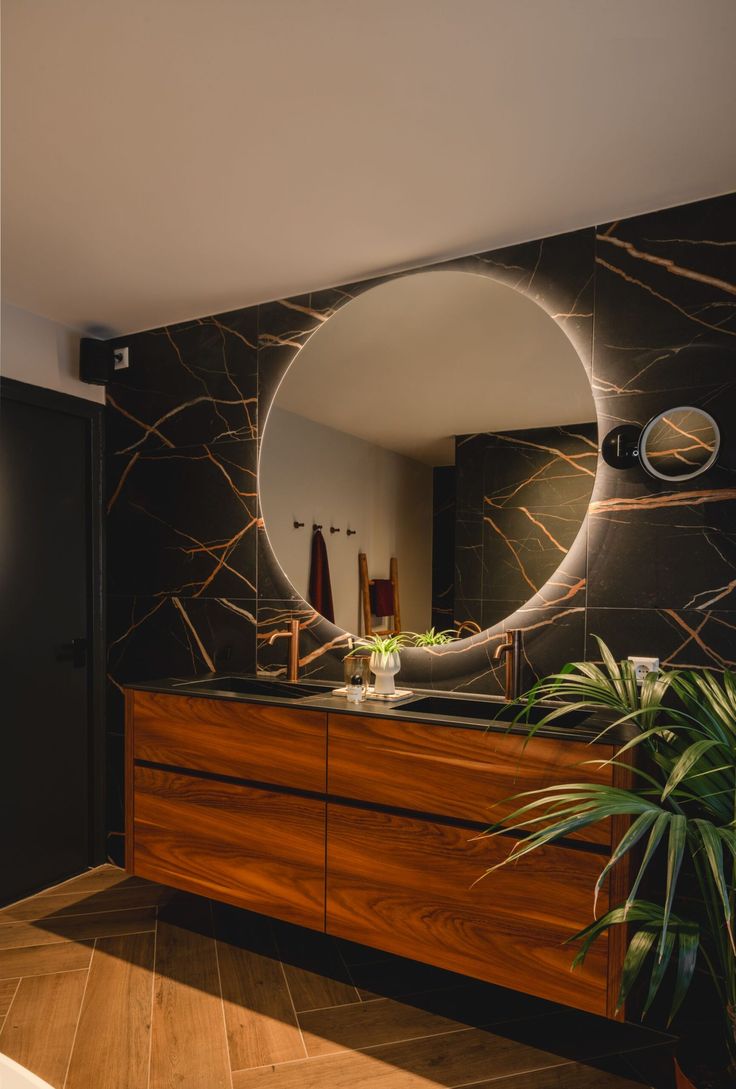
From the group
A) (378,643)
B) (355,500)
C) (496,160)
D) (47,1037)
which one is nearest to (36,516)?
(355,500)

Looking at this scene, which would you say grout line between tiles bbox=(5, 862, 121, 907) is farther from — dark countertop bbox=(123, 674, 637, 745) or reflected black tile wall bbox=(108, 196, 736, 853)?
dark countertop bbox=(123, 674, 637, 745)

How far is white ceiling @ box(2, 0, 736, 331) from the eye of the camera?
4.59 feet

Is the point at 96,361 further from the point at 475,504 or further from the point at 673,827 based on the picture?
the point at 673,827

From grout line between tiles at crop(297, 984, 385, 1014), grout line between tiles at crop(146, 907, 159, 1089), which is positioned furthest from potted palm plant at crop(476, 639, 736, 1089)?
grout line between tiles at crop(146, 907, 159, 1089)

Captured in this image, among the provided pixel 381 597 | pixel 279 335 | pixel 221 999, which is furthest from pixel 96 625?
pixel 221 999

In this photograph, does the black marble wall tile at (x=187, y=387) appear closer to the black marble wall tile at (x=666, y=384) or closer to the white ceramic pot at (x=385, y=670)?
the white ceramic pot at (x=385, y=670)

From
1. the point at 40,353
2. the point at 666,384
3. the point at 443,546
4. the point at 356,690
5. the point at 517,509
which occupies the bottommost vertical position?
the point at 356,690

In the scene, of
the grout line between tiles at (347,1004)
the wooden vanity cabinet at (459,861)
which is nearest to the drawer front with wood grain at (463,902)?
the wooden vanity cabinet at (459,861)

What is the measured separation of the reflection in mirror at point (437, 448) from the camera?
2207 millimetres

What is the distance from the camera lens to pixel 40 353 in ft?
9.53

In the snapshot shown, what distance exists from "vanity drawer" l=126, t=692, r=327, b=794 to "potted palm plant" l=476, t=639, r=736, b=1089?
2.03ft

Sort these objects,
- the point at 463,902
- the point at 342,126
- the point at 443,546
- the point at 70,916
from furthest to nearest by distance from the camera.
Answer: the point at 70,916 < the point at 443,546 < the point at 463,902 < the point at 342,126

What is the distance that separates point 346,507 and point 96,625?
1.37 metres

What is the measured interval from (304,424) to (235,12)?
4.71 ft
